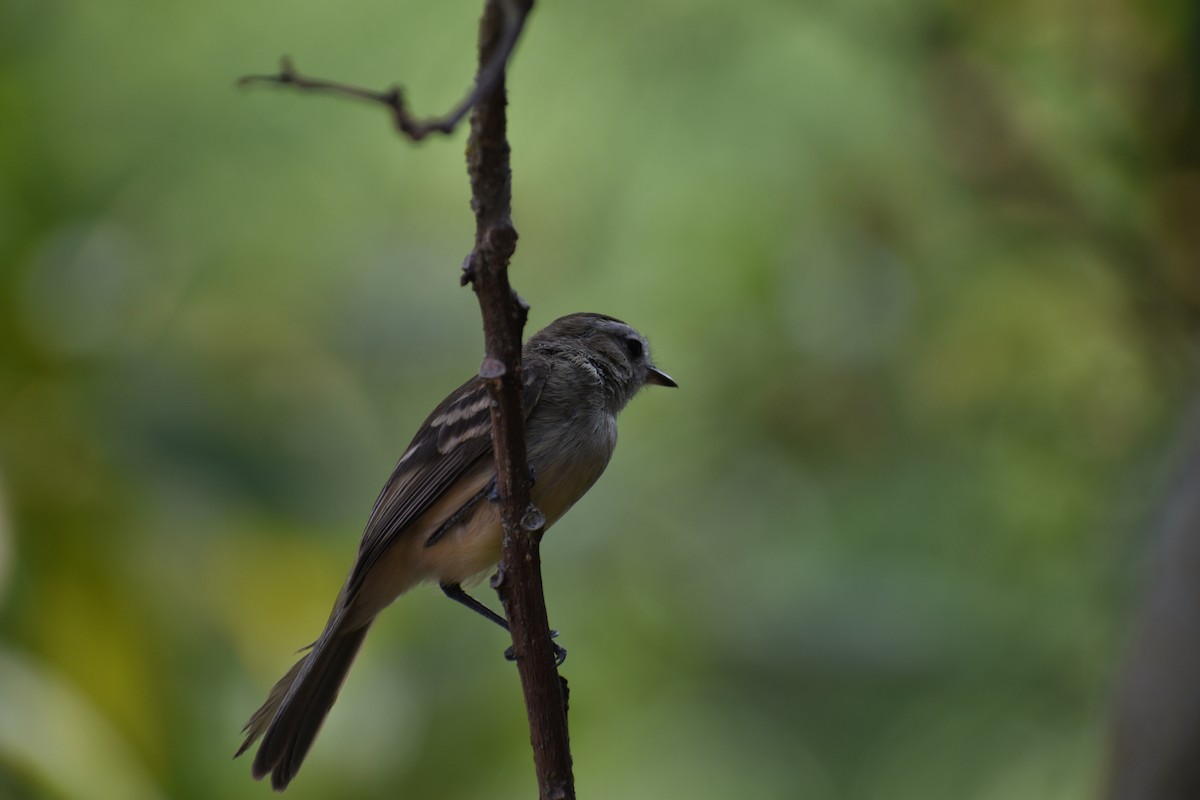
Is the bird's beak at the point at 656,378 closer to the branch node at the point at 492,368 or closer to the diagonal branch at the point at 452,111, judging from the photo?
the branch node at the point at 492,368

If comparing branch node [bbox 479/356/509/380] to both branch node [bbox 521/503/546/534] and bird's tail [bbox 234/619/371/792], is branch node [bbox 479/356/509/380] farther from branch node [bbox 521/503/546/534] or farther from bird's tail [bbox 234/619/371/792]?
bird's tail [bbox 234/619/371/792]

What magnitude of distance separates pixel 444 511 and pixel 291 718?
2.44 feet

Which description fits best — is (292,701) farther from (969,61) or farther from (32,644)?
(969,61)

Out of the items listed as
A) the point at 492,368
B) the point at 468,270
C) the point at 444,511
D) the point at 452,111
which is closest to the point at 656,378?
the point at 444,511

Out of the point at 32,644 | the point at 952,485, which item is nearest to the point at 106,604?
the point at 32,644

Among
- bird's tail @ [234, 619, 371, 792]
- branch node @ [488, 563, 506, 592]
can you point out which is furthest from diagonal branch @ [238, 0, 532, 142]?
bird's tail @ [234, 619, 371, 792]

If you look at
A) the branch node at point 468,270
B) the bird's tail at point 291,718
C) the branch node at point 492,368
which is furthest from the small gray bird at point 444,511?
the branch node at point 468,270

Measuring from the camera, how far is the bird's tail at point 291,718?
379 centimetres

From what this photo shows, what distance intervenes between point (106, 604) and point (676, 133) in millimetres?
2967

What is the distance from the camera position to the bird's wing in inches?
154

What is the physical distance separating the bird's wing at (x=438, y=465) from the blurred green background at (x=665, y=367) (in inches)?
25.9

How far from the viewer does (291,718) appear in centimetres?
386

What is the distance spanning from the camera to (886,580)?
5.23m

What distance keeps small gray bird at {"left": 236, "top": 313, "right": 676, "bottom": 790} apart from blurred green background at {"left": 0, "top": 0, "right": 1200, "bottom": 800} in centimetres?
40
